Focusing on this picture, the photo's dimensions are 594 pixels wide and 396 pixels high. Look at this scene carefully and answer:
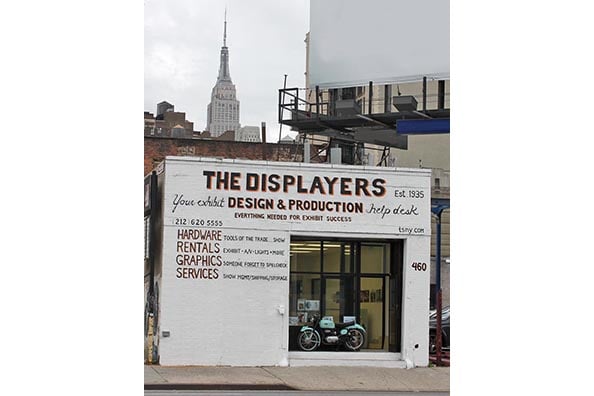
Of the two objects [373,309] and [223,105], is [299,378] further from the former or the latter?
[223,105]

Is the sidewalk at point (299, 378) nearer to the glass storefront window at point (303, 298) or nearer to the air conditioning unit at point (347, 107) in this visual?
the glass storefront window at point (303, 298)

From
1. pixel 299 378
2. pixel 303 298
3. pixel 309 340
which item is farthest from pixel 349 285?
pixel 299 378

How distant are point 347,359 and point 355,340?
1.07ft

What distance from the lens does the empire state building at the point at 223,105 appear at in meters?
12.9

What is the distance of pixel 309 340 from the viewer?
14.4 m

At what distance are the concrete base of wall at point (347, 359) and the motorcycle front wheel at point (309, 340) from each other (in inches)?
4.2

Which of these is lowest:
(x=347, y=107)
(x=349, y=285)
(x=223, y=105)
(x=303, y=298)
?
(x=303, y=298)

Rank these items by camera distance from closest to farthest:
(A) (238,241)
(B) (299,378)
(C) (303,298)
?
(B) (299,378) → (A) (238,241) → (C) (303,298)

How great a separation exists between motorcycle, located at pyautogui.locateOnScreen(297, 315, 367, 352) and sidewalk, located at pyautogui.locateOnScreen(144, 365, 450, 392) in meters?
0.46

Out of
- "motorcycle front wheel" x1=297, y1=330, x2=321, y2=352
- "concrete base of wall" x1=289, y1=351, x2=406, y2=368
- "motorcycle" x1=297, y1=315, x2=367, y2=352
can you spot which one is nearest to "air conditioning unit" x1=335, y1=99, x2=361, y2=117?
"motorcycle" x1=297, y1=315, x2=367, y2=352

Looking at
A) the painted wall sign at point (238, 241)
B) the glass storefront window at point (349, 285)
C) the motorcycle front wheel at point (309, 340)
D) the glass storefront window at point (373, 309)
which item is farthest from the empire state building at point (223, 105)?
the motorcycle front wheel at point (309, 340)
